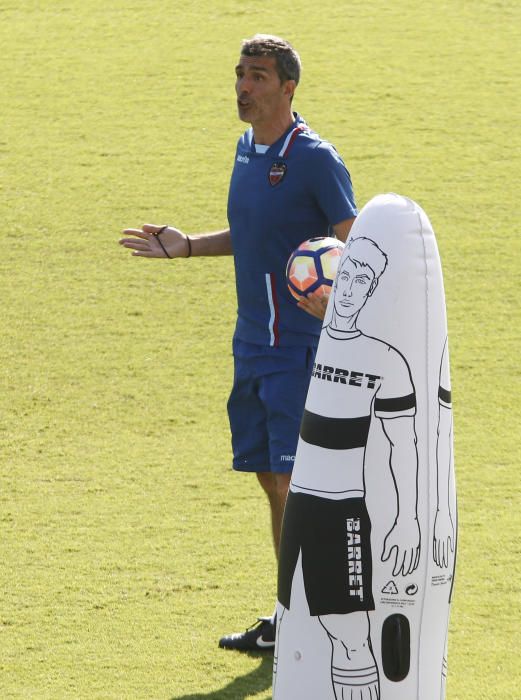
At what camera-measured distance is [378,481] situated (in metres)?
2.75

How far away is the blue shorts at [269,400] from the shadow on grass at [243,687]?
606 mm

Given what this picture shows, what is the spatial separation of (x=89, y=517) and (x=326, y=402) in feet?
7.37

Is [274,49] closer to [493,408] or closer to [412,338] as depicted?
[412,338]

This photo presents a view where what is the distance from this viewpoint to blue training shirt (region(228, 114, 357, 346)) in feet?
11.5

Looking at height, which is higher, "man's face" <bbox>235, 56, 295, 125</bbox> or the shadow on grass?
"man's face" <bbox>235, 56, 295, 125</bbox>

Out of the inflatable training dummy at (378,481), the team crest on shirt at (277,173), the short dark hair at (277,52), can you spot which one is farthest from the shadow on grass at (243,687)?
the short dark hair at (277,52)

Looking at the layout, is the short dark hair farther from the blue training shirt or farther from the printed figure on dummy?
the printed figure on dummy

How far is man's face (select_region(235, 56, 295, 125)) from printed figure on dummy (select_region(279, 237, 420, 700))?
3.03 feet

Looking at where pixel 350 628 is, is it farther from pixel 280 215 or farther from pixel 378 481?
pixel 280 215

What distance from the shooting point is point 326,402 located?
280 centimetres

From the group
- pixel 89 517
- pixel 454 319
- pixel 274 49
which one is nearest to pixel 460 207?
pixel 454 319

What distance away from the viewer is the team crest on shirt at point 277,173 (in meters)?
3.55

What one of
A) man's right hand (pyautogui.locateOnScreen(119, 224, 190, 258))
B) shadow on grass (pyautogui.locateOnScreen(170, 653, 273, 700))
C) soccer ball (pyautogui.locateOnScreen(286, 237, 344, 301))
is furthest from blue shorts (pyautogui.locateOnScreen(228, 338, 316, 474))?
shadow on grass (pyautogui.locateOnScreen(170, 653, 273, 700))

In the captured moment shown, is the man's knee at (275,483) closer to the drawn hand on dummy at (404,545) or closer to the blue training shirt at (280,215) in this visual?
the blue training shirt at (280,215)
